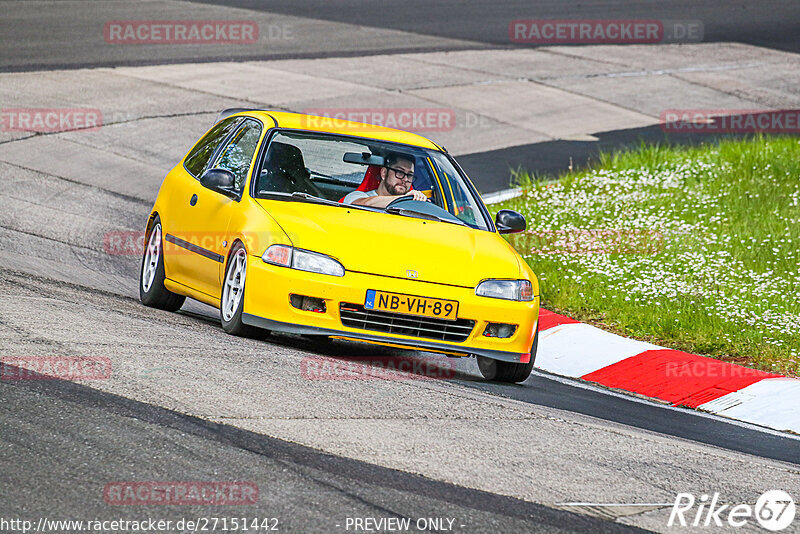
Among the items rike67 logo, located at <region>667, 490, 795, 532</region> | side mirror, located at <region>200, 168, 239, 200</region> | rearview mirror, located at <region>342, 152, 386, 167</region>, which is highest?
rearview mirror, located at <region>342, 152, 386, 167</region>

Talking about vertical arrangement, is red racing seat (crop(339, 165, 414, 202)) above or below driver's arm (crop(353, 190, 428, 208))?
above

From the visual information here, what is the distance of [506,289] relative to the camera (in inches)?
302

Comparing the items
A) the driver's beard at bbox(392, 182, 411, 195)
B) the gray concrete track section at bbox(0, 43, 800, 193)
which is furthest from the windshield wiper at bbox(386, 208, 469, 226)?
the gray concrete track section at bbox(0, 43, 800, 193)

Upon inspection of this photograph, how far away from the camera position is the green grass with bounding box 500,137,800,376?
9711 millimetres

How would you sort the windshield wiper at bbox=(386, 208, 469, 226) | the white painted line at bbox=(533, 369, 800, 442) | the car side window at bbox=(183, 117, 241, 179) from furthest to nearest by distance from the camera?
the car side window at bbox=(183, 117, 241, 179) < the windshield wiper at bbox=(386, 208, 469, 226) < the white painted line at bbox=(533, 369, 800, 442)

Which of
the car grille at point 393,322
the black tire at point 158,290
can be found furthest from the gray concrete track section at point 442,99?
the car grille at point 393,322

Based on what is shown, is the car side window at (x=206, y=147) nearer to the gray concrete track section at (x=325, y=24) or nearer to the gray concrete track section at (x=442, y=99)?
the gray concrete track section at (x=442, y=99)

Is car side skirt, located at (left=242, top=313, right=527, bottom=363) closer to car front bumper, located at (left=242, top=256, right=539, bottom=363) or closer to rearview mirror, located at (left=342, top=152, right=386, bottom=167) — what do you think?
car front bumper, located at (left=242, top=256, right=539, bottom=363)

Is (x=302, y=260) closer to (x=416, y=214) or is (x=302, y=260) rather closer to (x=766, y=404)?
(x=416, y=214)

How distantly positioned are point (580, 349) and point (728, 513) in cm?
423

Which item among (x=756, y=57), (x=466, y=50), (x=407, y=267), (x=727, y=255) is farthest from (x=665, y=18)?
(x=407, y=267)

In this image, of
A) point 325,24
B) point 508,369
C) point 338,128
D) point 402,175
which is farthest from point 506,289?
point 325,24

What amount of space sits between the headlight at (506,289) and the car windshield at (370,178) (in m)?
0.93

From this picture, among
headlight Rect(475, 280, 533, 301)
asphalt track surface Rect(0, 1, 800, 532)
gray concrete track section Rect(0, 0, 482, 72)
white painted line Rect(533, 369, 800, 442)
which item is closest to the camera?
asphalt track surface Rect(0, 1, 800, 532)
